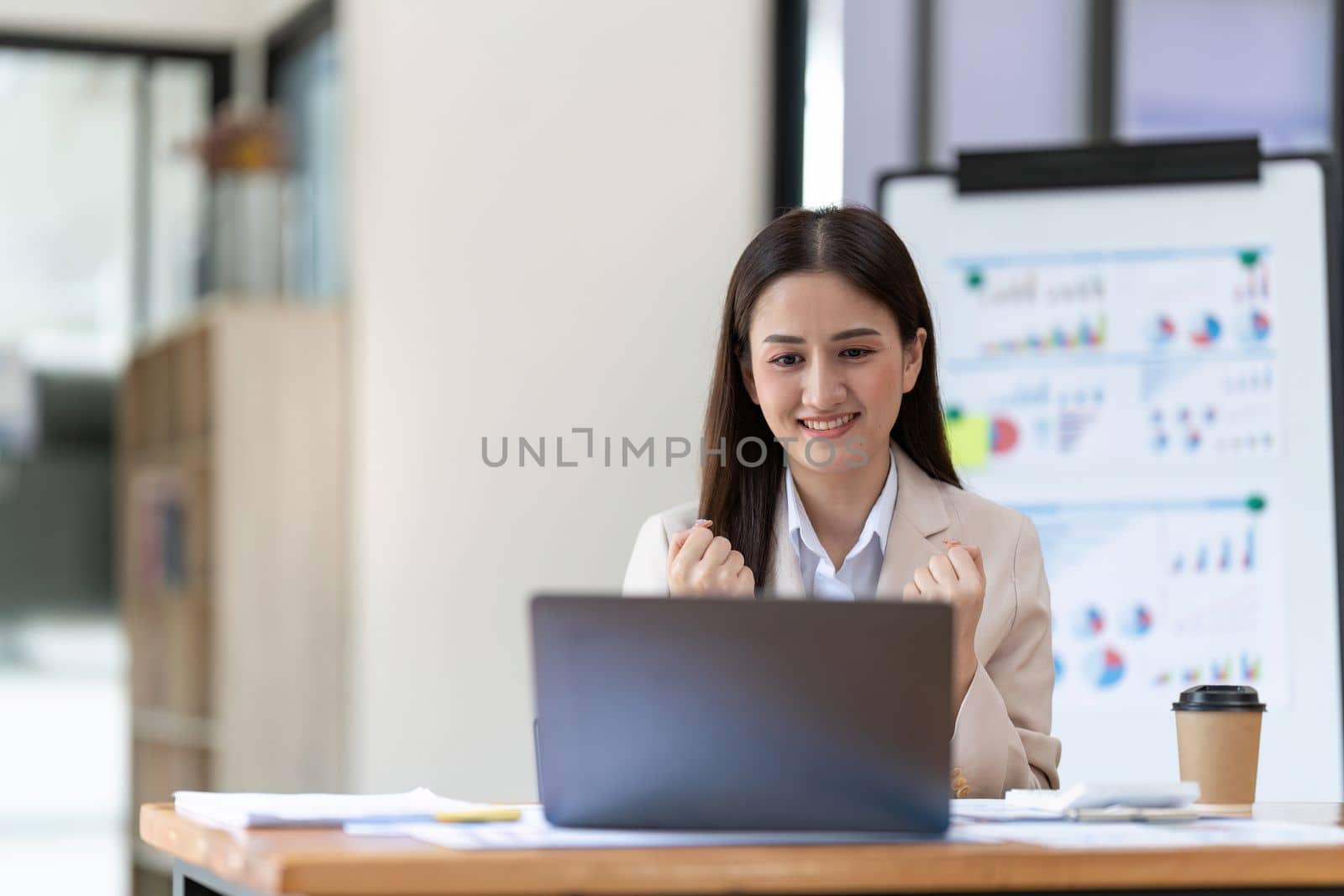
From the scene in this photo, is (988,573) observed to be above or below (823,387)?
below

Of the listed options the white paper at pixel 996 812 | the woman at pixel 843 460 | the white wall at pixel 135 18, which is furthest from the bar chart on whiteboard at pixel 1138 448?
the white wall at pixel 135 18

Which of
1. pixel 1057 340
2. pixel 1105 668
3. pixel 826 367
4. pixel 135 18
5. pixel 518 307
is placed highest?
pixel 135 18

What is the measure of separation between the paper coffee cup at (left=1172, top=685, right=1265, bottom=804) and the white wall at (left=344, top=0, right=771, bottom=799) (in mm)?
2234

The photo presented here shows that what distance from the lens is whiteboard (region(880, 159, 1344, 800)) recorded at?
289 cm

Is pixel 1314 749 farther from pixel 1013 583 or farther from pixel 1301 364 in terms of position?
pixel 1013 583

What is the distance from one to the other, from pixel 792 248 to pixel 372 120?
8.39ft

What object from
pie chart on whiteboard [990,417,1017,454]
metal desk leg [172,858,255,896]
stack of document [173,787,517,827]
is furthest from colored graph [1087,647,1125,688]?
metal desk leg [172,858,255,896]

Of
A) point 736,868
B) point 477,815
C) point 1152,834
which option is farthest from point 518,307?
point 736,868

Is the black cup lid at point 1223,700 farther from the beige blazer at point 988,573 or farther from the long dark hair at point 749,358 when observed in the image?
the long dark hair at point 749,358

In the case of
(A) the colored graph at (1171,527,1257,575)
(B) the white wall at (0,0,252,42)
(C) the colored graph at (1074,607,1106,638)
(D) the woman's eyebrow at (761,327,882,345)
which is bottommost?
(C) the colored graph at (1074,607,1106,638)

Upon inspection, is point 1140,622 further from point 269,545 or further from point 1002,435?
point 269,545

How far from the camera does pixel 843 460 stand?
1.99 meters

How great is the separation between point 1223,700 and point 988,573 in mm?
437

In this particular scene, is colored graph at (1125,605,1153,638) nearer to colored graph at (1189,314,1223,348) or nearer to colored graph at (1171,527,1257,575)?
colored graph at (1171,527,1257,575)
